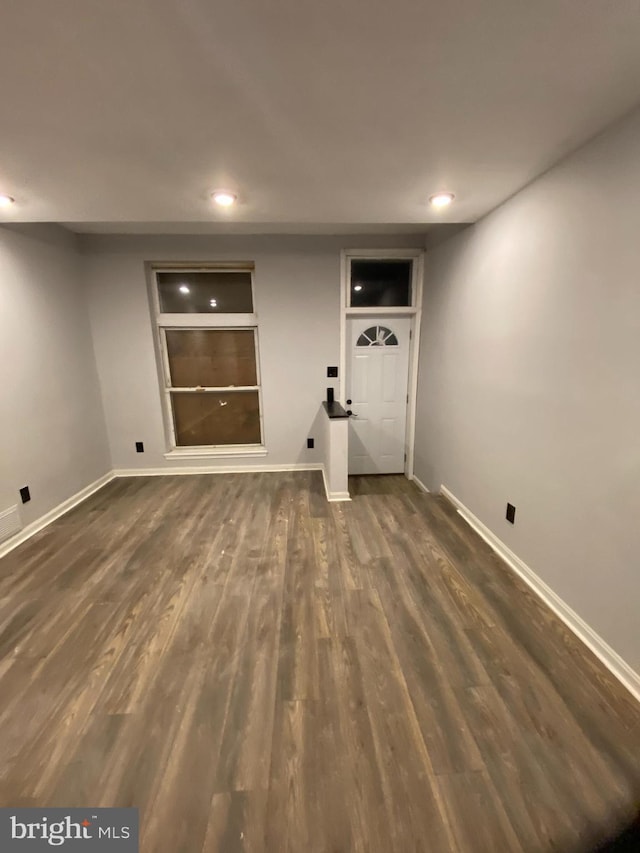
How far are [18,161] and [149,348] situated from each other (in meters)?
2.06

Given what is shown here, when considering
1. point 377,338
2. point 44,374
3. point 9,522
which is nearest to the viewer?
point 9,522

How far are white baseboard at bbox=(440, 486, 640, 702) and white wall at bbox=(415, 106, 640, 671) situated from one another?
4 centimetres

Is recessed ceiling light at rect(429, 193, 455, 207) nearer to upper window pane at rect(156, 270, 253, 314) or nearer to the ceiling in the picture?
the ceiling

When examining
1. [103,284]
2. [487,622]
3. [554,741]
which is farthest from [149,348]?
[554,741]

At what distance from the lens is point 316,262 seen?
3504 mm

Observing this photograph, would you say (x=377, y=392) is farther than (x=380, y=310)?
Yes

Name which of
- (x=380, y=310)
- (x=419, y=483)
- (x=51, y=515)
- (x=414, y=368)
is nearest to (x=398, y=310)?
(x=380, y=310)

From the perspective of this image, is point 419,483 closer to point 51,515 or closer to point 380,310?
point 380,310

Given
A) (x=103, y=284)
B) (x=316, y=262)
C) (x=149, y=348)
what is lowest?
(x=149, y=348)

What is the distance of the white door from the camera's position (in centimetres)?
381

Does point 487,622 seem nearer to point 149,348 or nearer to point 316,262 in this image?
point 316,262

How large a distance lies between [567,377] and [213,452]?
11.4ft

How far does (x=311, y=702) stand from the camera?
4.37 feet

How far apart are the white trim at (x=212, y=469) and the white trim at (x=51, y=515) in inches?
9.1
